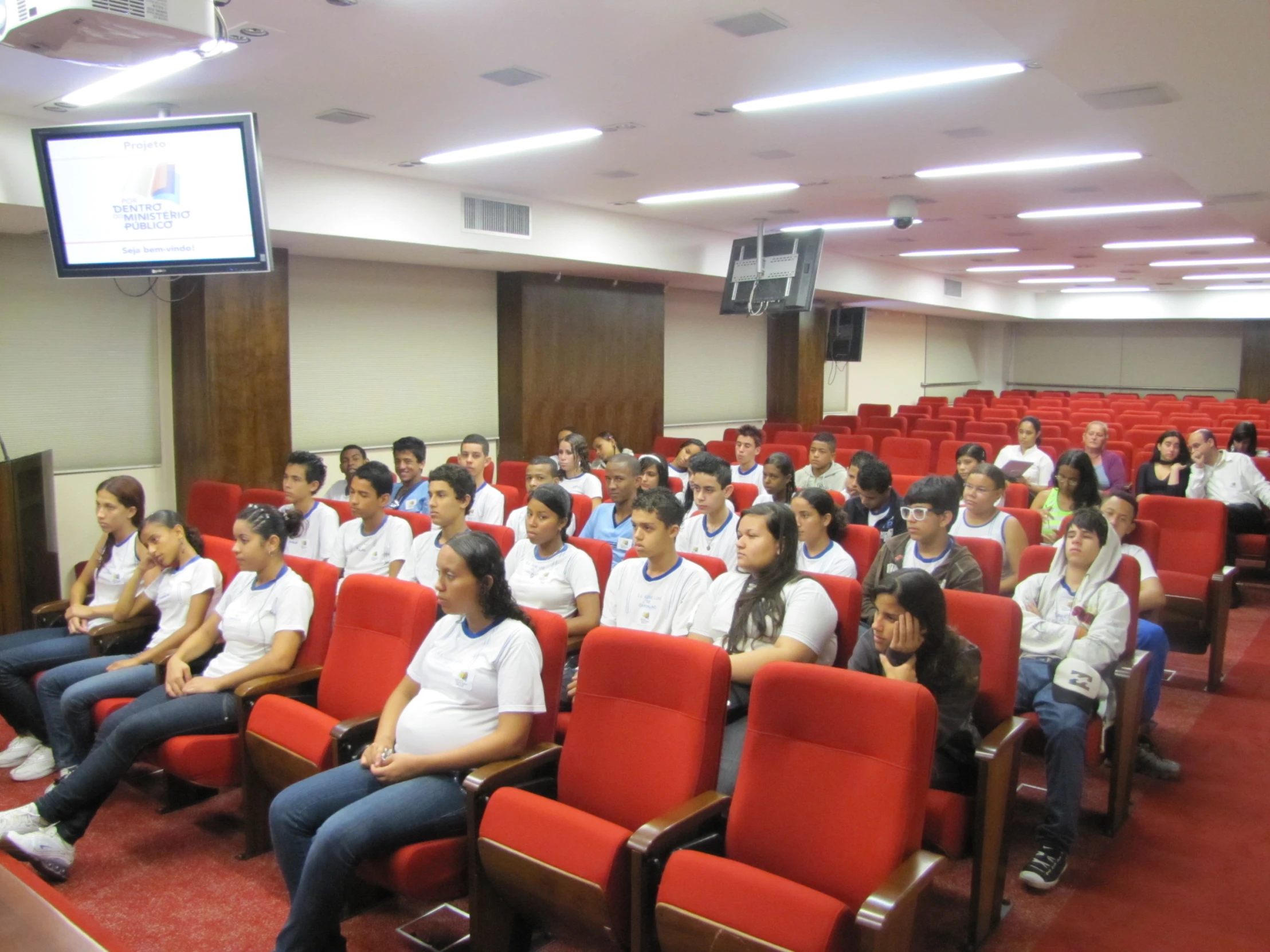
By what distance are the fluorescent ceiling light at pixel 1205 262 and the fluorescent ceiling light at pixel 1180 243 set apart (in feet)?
5.57

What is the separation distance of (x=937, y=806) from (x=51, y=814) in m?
2.82

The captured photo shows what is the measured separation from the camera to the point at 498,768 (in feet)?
8.59

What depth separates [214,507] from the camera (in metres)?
6.21

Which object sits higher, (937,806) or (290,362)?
(290,362)

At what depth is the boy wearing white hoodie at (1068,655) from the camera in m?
3.17

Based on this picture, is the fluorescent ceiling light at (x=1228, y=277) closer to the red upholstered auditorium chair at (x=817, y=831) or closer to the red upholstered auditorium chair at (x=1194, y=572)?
the red upholstered auditorium chair at (x=1194, y=572)

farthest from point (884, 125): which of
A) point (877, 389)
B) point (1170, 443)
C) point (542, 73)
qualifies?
point (877, 389)

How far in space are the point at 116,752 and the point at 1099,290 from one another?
64.0ft

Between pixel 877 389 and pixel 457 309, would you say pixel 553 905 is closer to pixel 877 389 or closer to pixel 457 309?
pixel 457 309

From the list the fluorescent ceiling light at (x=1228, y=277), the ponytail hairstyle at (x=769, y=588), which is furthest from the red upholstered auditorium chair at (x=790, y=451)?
the fluorescent ceiling light at (x=1228, y=277)

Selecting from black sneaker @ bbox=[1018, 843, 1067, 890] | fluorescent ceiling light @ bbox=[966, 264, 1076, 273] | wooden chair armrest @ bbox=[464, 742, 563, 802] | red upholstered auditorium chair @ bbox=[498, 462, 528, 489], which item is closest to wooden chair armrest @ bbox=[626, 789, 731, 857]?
wooden chair armrest @ bbox=[464, 742, 563, 802]

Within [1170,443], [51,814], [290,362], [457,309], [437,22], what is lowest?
[51,814]

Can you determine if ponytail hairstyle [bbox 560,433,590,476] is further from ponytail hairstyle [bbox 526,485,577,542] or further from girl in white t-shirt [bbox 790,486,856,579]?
girl in white t-shirt [bbox 790,486,856,579]

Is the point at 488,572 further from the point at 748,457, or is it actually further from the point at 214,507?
the point at 748,457
